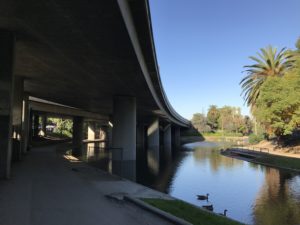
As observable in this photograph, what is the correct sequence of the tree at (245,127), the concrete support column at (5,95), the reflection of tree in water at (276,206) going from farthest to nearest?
the tree at (245,127) < the concrete support column at (5,95) < the reflection of tree in water at (276,206)

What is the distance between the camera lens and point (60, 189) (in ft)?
45.8

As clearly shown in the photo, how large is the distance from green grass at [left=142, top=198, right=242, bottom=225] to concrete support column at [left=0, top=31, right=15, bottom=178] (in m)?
8.23

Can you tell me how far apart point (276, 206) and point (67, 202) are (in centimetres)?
1032

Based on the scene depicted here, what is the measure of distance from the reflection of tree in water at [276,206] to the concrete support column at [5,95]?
12677 millimetres

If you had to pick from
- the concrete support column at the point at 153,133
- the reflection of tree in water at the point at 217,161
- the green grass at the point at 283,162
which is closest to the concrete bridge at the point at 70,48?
the reflection of tree in water at the point at 217,161

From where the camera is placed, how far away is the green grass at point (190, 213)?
1046cm

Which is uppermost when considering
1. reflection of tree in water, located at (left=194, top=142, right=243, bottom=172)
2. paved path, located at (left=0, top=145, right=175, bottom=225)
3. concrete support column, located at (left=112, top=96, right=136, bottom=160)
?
concrete support column, located at (left=112, top=96, right=136, bottom=160)

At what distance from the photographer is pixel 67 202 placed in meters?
11.5

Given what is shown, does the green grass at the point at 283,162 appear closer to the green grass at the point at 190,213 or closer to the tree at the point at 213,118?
the green grass at the point at 190,213

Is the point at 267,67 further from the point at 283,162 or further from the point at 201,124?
the point at 201,124

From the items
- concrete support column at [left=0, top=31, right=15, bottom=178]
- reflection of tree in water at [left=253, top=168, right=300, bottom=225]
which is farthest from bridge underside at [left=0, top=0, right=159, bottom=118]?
reflection of tree in water at [left=253, top=168, right=300, bottom=225]

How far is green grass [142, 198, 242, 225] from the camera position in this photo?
10.5 metres

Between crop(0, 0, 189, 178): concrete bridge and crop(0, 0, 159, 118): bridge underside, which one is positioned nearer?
crop(0, 0, 159, 118): bridge underside

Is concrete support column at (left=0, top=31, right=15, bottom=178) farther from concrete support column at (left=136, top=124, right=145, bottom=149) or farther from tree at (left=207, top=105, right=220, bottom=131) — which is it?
tree at (left=207, top=105, right=220, bottom=131)
